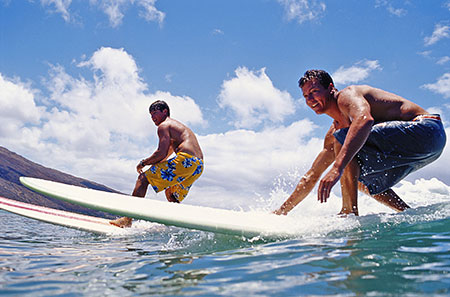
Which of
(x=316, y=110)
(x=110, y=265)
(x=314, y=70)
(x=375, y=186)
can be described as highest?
(x=314, y=70)

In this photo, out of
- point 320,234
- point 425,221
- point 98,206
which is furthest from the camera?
point 98,206

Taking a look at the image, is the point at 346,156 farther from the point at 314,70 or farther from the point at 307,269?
the point at 307,269

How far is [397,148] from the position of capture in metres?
3.02

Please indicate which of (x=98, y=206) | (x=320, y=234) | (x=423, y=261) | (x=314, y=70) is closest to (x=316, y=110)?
(x=314, y=70)

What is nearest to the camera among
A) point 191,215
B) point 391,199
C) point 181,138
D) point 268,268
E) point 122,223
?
point 268,268

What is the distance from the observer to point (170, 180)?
4844 mm

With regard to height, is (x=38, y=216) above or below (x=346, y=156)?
below

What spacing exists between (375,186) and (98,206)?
2.56 meters

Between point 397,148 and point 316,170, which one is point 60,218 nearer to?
point 316,170

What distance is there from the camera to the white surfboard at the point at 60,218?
4387mm

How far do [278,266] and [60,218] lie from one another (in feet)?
13.2

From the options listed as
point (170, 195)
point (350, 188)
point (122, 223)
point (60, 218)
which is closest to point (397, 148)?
point (350, 188)

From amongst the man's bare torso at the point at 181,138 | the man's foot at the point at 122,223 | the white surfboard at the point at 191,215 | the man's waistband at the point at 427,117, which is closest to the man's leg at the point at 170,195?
the man's bare torso at the point at 181,138

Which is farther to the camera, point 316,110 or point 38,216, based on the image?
point 38,216
